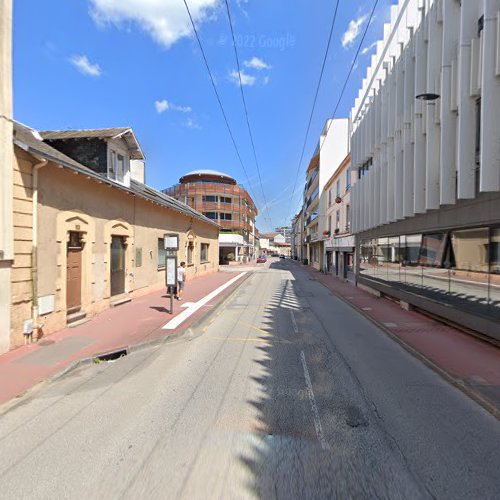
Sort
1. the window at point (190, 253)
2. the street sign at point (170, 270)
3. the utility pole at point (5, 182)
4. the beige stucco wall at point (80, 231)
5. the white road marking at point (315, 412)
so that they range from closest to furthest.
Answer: the white road marking at point (315, 412) < the utility pole at point (5, 182) < the beige stucco wall at point (80, 231) < the street sign at point (170, 270) < the window at point (190, 253)

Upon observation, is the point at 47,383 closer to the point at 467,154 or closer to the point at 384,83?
the point at 467,154

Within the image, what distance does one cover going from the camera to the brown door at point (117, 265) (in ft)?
36.8

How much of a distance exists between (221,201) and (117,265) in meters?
36.5

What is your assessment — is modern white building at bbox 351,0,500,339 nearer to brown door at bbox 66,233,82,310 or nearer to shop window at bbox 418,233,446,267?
shop window at bbox 418,233,446,267

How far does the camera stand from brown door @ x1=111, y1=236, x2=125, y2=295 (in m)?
11.2

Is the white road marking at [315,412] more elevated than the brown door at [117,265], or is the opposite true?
the brown door at [117,265]

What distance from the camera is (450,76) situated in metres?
8.33

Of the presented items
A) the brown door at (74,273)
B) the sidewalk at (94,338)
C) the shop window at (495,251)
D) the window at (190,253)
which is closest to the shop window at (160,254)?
the sidewalk at (94,338)

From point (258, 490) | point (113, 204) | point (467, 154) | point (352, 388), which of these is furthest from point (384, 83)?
point (258, 490)

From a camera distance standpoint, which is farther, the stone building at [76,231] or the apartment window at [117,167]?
the apartment window at [117,167]

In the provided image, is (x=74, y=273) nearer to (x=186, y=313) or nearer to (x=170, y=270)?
(x=170, y=270)

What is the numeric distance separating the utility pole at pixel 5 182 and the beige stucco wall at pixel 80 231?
21 centimetres

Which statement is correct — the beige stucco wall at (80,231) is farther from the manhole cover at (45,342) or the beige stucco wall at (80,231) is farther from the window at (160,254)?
the window at (160,254)

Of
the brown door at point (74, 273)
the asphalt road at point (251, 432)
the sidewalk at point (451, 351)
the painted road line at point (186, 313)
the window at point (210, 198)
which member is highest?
the window at point (210, 198)
